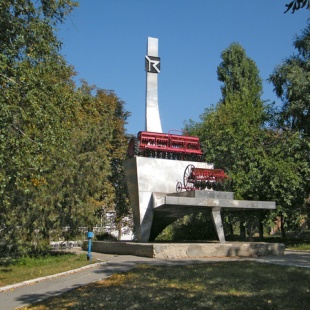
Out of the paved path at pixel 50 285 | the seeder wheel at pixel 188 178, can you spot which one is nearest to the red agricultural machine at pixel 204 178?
the seeder wheel at pixel 188 178

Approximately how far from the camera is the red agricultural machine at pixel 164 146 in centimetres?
2097

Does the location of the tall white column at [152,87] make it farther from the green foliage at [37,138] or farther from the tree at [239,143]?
the tree at [239,143]

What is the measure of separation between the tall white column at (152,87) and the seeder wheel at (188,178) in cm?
366

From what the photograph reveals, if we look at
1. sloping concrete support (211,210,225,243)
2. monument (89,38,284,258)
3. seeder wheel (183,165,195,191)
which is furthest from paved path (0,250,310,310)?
seeder wheel (183,165,195,191)

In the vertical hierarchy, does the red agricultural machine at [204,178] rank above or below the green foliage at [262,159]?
below

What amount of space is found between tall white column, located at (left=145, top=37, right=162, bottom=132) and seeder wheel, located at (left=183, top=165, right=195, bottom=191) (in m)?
3.66

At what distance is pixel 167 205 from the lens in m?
18.2

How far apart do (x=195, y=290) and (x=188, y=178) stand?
11.5 meters

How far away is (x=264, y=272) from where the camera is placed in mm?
11484

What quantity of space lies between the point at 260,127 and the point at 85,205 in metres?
16.8

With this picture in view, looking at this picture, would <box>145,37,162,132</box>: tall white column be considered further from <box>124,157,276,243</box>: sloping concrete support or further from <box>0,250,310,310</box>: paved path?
<box>0,250,310,310</box>: paved path

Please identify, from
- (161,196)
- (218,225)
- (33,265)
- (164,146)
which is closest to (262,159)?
(164,146)

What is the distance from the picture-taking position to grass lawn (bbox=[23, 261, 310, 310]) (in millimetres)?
7699

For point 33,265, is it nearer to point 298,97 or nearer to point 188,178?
point 188,178
